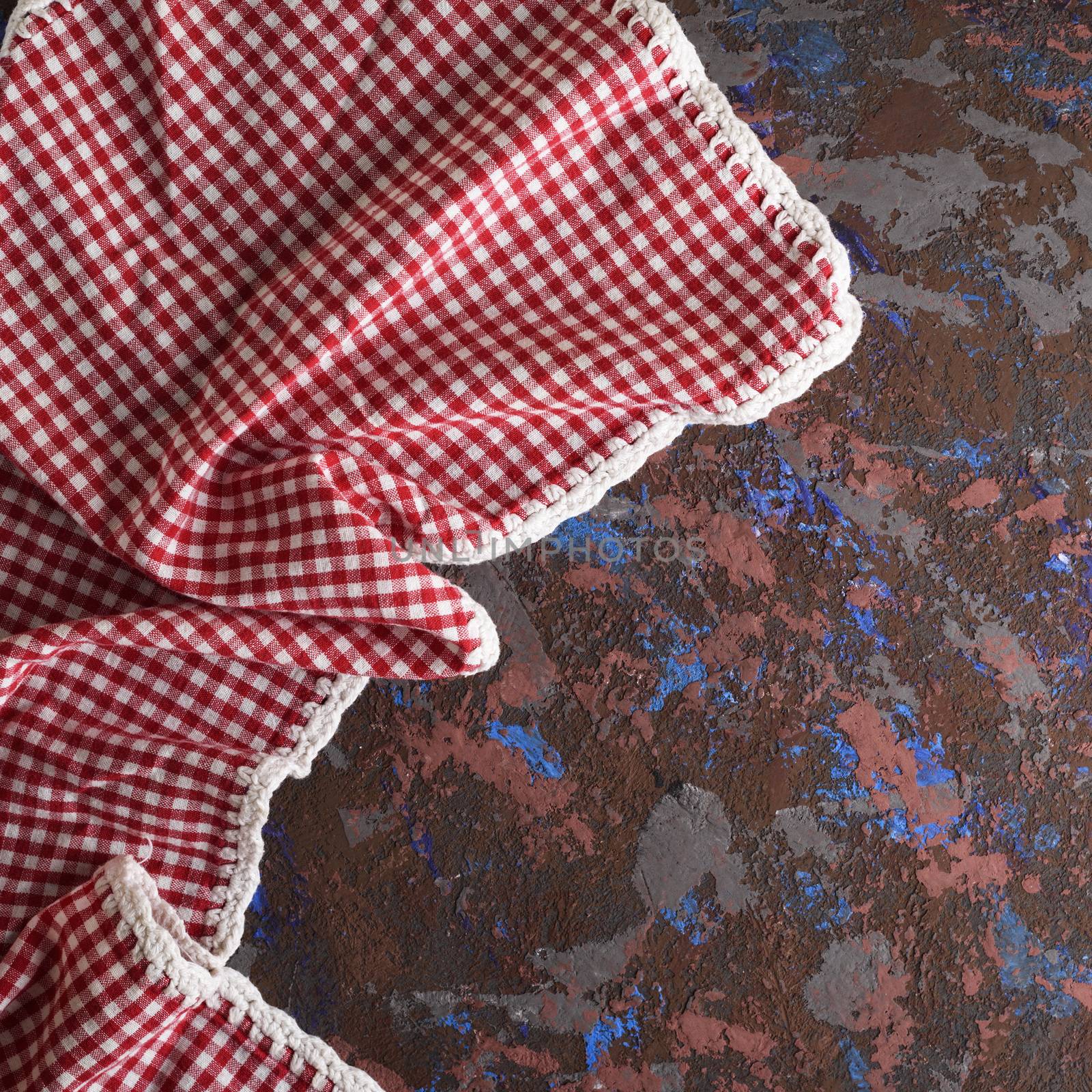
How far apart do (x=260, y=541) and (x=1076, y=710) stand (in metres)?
0.98

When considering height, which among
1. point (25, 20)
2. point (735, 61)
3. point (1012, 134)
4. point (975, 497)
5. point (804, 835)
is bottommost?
point (804, 835)

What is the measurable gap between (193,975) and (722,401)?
28.0 inches

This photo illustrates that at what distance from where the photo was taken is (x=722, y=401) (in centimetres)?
83

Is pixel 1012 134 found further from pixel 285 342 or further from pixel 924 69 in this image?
pixel 285 342

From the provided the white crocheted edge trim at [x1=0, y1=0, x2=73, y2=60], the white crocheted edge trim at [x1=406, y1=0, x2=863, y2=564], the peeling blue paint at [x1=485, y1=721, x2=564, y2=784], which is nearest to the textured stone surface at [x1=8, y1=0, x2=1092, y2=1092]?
the peeling blue paint at [x1=485, y1=721, x2=564, y2=784]

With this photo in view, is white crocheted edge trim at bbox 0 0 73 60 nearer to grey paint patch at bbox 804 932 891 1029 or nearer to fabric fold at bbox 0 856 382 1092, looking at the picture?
fabric fold at bbox 0 856 382 1092

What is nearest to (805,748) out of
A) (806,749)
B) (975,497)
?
(806,749)

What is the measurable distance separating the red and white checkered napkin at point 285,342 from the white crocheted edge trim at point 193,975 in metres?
0.02

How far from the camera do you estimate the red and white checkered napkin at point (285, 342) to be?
0.82 metres

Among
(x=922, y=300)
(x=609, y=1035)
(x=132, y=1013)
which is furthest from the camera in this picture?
(x=922, y=300)

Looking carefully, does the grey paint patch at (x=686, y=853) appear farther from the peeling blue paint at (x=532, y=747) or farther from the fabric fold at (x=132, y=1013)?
the fabric fold at (x=132, y=1013)

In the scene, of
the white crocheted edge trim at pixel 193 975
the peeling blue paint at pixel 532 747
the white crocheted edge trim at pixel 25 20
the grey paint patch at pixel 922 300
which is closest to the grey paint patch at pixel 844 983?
the peeling blue paint at pixel 532 747

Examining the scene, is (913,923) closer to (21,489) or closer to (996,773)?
(996,773)

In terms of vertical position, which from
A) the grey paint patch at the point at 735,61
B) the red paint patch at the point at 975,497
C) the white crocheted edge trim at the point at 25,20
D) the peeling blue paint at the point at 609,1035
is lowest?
the peeling blue paint at the point at 609,1035
